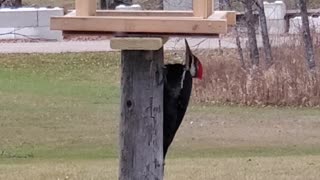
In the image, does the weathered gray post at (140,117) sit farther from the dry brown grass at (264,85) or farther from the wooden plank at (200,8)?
the dry brown grass at (264,85)

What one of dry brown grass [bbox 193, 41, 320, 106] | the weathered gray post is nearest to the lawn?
dry brown grass [bbox 193, 41, 320, 106]

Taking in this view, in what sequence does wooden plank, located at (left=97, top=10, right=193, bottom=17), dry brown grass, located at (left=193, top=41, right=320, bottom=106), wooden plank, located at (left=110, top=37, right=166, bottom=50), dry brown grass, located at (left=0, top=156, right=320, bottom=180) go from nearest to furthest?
1. wooden plank, located at (left=110, top=37, right=166, bottom=50)
2. wooden plank, located at (left=97, top=10, right=193, bottom=17)
3. dry brown grass, located at (left=0, top=156, right=320, bottom=180)
4. dry brown grass, located at (left=193, top=41, right=320, bottom=106)

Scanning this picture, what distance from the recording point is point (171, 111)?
4.45 meters

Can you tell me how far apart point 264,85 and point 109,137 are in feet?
15.6

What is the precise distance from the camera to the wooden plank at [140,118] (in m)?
4.25

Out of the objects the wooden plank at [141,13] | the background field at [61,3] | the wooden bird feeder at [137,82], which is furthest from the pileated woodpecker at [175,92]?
the background field at [61,3]

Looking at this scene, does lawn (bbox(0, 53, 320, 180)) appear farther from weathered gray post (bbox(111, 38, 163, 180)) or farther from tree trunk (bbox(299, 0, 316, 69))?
weathered gray post (bbox(111, 38, 163, 180))

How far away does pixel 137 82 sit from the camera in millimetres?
4262

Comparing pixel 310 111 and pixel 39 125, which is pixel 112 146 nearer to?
pixel 39 125

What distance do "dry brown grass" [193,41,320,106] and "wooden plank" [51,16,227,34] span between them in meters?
14.0

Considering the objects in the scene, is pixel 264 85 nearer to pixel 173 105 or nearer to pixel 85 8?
pixel 173 105

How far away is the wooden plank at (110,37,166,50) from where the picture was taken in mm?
4066

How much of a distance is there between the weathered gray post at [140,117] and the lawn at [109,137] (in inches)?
156

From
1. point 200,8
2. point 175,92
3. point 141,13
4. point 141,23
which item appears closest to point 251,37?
point 141,13
